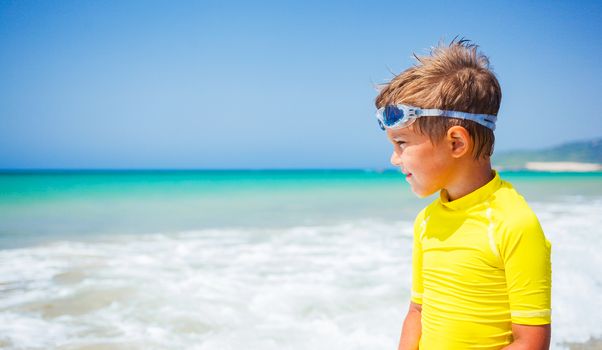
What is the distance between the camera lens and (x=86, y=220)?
38.3ft

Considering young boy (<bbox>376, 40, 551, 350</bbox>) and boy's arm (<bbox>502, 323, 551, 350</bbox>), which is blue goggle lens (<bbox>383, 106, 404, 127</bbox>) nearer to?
young boy (<bbox>376, 40, 551, 350</bbox>)

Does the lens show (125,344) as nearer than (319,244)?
Yes

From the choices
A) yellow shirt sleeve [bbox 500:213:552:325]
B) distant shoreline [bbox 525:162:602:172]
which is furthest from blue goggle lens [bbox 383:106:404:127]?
distant shoreline [bbox 525:162:602:172]

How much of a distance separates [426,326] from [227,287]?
3.71 meters

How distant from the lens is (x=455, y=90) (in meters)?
1.53

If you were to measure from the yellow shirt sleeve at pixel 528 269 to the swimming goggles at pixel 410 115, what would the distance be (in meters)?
0.32

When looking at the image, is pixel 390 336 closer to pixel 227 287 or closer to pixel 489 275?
pixel 227 287

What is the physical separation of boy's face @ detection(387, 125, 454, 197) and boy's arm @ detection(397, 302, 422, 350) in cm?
45

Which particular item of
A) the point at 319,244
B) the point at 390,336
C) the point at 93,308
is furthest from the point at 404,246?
the point at 93,308

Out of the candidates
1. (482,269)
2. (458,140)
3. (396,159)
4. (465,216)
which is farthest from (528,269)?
(396,159)

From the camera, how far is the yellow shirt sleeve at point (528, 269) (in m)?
1.35

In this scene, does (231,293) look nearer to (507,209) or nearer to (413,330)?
(413,330)

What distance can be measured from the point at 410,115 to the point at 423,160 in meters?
0.15

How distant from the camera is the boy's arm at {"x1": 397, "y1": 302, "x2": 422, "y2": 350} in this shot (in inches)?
70.7
